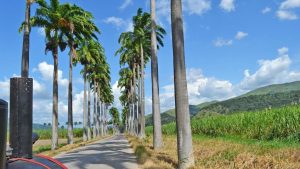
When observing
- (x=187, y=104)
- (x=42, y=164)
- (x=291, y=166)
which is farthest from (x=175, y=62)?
(x=42, y=164)

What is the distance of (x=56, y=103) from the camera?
36406 millimetres

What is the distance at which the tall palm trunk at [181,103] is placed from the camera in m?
13.4

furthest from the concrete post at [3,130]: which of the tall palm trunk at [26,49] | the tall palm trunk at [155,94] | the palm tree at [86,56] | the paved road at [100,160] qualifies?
the palm tree at [86,56]

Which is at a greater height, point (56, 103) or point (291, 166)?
point (56, 103)

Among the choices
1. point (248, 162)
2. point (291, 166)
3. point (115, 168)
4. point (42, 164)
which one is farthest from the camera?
point (115, 168)

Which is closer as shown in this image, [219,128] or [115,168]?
[115,168]

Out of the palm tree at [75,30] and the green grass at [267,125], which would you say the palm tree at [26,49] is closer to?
the palm tree at [75,30]

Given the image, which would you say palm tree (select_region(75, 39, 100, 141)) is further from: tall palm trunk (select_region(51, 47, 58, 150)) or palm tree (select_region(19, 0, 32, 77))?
palm tree (select_region(19, 0, 32, 77))

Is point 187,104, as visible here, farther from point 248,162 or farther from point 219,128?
point 219,128

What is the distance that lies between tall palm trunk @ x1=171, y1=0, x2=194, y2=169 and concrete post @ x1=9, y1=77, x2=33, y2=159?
33.9 ft

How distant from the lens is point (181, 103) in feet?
44.7

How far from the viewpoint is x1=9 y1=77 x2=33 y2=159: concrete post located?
3.03 m

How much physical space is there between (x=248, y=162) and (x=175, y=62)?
3980mm

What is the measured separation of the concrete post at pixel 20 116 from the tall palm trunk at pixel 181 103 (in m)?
10.3
